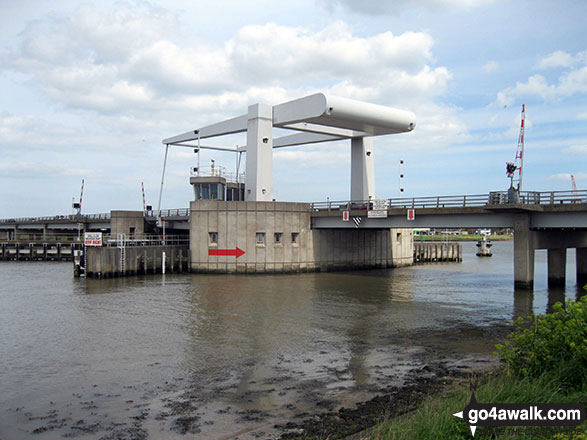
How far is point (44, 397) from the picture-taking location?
1352 centimetres

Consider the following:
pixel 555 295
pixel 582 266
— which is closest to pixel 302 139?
pixel 582 266

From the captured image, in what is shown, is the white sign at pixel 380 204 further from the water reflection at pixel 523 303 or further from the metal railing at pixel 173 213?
the metal railing at pixel 173 213

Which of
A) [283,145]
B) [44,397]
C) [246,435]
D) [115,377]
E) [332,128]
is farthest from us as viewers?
[283,145]

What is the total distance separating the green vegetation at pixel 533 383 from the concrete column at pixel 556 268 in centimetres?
2907

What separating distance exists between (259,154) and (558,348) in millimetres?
38626

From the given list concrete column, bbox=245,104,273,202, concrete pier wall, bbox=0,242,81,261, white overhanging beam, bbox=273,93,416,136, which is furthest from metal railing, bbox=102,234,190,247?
white overhanging beam, bbox=273,93,416,136

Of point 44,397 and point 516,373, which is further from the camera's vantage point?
point 44,397

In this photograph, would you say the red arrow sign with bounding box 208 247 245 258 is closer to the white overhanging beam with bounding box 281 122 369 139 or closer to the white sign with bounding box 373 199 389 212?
the white sign with bounding box 373 199 389 212

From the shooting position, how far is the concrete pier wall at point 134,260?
41562 millimetres

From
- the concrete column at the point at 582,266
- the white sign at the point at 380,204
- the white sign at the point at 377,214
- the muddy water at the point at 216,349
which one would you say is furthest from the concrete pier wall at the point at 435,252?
the muddy water at the point at 216,349

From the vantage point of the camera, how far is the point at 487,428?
7988mm

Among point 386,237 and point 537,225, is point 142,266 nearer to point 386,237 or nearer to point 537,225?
point 386,237

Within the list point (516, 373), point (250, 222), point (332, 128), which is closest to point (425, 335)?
point (516, 373)

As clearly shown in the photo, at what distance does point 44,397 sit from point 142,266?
31.9 meters
